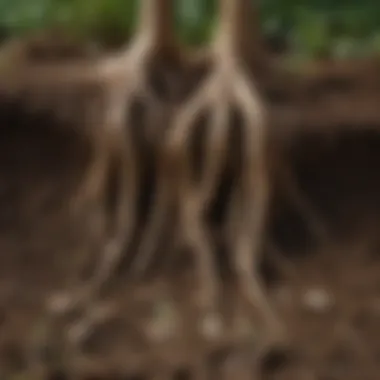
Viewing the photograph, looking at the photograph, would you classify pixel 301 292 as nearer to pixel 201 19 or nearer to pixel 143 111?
pixel 143 111

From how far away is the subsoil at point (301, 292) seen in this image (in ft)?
4.19

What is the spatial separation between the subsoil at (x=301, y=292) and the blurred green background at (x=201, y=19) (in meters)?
0.13

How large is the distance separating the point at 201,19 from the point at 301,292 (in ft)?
2.21

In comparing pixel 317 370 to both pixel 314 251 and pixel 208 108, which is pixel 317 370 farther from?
pixel 208 108

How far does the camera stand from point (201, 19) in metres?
1.84

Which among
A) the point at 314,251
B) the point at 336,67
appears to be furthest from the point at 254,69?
the point at 314,251

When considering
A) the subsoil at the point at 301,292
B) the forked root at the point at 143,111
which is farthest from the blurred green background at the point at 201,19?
the forked root at the point at 143,111

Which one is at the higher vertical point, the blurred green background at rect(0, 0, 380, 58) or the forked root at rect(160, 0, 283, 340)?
the blurred green background at rect(0, 0, 380, 58)

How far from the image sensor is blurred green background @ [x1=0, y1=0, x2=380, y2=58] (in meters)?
1.81

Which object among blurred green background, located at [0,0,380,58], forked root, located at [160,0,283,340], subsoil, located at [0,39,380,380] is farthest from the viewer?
blurred green background, located at [0,0,380,58]

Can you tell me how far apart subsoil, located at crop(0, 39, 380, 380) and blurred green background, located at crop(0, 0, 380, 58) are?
0.13m

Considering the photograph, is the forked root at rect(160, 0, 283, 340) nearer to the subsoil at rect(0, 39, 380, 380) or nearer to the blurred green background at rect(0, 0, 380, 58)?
the subsoil at rect(0, 39, 380, 380)

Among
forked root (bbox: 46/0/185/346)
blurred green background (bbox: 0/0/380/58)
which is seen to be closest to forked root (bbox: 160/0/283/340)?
forked root (bbox: 46/0/185/346)

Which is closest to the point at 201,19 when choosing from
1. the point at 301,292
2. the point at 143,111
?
the point at 143,111
